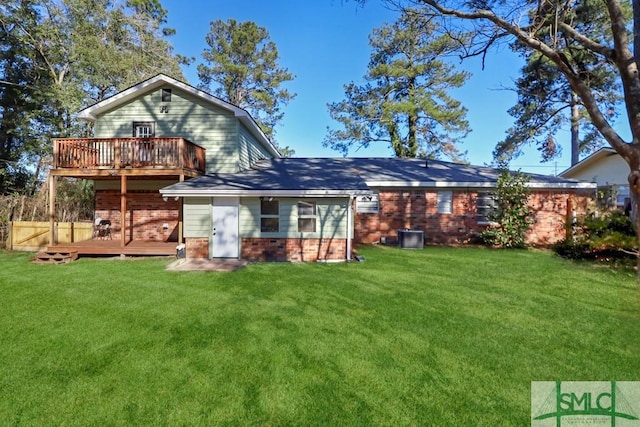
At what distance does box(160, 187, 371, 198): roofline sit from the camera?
9.71 meters

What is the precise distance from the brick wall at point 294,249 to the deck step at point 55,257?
583 cm

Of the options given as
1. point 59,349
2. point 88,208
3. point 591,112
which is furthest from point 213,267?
point 88,208

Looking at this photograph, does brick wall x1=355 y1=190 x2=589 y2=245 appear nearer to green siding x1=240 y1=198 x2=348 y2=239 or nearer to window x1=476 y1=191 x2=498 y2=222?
window x1=476 y1=191 x2=498 y2=222

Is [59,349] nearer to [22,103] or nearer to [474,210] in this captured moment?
[474,210]

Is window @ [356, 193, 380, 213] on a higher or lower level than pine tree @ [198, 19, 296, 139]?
lower

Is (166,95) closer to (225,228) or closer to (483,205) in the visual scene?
(225,228)

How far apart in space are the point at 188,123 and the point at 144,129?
1.96 meters

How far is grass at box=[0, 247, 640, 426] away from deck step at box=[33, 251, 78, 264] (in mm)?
2969

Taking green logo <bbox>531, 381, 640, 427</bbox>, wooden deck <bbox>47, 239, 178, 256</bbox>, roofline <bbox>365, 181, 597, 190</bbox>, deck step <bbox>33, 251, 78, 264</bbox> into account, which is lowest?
green logo <bbox>531, 381, 640, 427</bbox>

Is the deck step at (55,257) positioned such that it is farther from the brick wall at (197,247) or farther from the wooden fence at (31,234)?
the brick wall at (197,247)

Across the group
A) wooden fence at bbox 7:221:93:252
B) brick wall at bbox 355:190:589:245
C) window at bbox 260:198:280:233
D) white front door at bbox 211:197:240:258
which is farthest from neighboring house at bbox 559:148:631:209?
wooden fence at bbox 7:221:93:252

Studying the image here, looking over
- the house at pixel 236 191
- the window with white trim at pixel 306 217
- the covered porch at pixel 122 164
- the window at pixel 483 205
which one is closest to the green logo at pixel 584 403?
the house at pixel 236 191

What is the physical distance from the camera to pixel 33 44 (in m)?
18.2

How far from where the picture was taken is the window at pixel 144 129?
13305 mm
